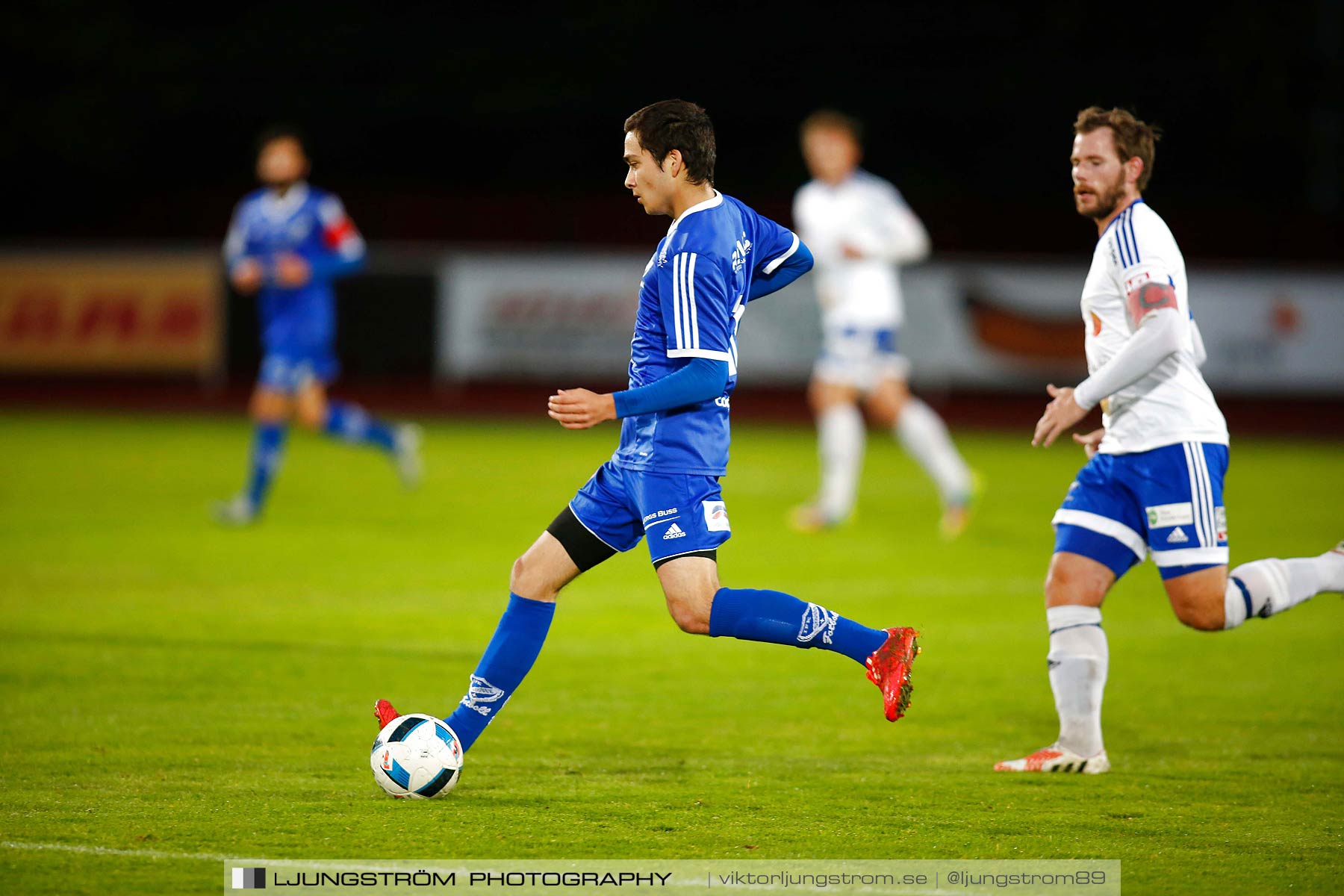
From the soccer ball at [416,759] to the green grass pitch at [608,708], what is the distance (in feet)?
0.25

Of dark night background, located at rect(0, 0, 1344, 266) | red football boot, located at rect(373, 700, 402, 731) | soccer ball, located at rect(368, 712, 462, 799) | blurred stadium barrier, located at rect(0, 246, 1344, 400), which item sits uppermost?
dark night background, located at rect(0, 0, 1344, 266)

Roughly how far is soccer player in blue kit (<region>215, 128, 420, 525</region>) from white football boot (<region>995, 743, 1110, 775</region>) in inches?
262

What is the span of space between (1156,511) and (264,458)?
7.04 m

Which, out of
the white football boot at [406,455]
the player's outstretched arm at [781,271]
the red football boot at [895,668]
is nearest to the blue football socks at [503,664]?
the red football boot at [895,668]

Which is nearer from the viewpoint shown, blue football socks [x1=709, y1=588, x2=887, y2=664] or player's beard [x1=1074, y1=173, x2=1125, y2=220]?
blue football socks [x1=709, y1=588, x2=887, y2=664]

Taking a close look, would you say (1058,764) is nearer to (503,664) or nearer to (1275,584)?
(1275,584)

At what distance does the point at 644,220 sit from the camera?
26.8m

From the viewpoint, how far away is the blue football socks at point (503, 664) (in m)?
4.82

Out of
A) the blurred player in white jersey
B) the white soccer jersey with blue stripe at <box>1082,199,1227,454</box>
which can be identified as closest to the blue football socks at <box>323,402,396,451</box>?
the blurred player in white jersey

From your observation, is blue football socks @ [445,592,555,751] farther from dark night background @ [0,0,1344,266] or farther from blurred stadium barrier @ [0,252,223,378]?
dark night background @ [0,0,1344,266]

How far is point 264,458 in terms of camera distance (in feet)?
34.4

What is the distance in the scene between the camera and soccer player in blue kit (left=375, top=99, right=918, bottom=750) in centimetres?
445

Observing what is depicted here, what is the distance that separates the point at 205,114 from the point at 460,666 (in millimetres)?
22178

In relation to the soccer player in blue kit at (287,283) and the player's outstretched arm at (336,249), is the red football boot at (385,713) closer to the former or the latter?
the soccer player in blue kit at (287,283)
